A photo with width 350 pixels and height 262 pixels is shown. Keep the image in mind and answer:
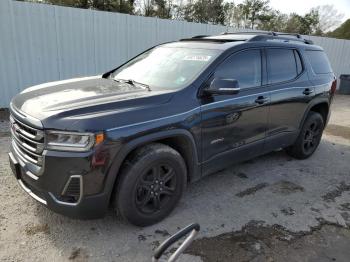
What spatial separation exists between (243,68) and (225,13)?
2405cm

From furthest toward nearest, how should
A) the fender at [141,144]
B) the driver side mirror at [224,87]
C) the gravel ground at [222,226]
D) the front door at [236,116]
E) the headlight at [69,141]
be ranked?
the front door at [236,116] → the driver side mirror at [224,87] → the gravel ground at [222,226] → the fender at [141,144] → the headlight at [69,141]

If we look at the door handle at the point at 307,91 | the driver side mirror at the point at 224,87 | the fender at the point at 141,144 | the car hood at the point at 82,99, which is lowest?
the fender at the point at 141,144

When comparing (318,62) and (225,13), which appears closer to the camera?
(318,62)

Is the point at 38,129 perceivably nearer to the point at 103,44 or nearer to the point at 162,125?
the point at 162,125

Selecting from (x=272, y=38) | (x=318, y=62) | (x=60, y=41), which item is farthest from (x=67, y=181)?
(x=60, y=41)

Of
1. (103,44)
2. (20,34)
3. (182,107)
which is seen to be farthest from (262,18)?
(182,107)

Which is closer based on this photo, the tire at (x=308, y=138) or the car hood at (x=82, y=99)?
the car hood at (x=82, y=99)

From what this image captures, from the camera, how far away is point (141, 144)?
2.89 meters

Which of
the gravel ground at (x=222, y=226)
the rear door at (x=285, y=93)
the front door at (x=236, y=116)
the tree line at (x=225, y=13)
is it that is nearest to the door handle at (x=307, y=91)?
the rear door at (x=285, y=93)

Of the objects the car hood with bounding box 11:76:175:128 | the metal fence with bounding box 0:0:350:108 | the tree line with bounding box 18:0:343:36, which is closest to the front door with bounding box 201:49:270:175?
the car hood with bounding box 11:76:175:128

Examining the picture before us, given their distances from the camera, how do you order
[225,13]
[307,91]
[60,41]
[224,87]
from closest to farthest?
1. [224,87]
2. [307,91]
3. [60,41]
4. [225,13]

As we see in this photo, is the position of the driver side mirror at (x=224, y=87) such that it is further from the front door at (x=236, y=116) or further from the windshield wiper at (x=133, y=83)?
the windshield wiper at (x=133, y=83)

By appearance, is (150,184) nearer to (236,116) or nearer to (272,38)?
(236,116)

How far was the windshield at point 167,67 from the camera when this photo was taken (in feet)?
11.4
